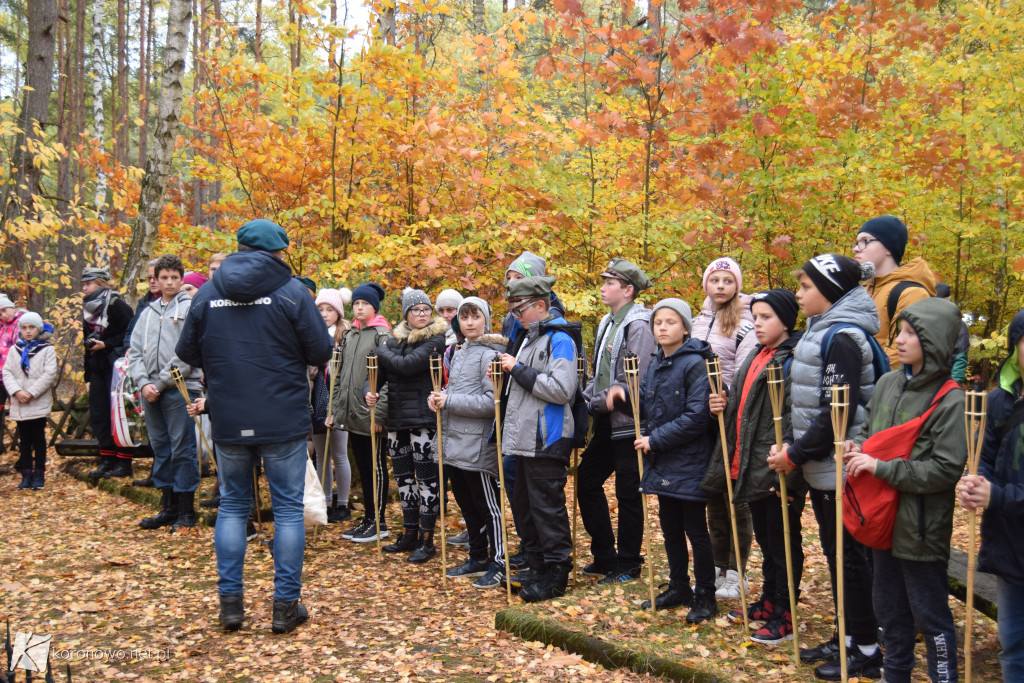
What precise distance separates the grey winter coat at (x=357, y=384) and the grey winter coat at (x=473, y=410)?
0.97 meters

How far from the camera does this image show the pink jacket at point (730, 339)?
14.8 feet

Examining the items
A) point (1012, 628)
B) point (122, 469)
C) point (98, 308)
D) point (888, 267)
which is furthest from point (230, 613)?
point (98, 308)

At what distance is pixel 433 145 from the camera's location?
714 cm

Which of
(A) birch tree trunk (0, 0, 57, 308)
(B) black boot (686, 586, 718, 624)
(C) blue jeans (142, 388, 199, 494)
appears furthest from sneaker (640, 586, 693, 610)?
(A) birch tree trunk (0, 0, 57, 308)

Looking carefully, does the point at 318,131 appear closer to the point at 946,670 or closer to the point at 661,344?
the point at 661,344

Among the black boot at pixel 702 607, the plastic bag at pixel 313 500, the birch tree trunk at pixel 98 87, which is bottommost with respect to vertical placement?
the black boot at pixel 702 607

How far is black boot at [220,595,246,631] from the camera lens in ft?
14.0

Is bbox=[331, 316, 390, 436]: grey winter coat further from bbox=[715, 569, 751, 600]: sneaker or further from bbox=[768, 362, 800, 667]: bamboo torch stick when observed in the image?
bbox=[768, 362, 800, 667]: bamboo torch stick

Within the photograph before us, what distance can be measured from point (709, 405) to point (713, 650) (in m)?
1.23

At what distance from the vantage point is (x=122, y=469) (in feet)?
26.4

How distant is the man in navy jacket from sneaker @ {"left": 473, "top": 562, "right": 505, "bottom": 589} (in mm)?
1236

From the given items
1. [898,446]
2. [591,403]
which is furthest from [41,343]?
[898,446]

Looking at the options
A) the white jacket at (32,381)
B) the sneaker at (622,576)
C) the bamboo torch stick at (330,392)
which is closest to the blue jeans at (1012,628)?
the sneaker at (622,576)

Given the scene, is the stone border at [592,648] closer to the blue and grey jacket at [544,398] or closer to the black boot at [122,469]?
the blue and grey jacket at [544,398]
